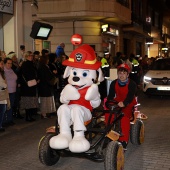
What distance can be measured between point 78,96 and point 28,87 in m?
4.01

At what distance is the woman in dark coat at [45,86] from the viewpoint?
9258 millimetres

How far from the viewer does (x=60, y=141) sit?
477 cm

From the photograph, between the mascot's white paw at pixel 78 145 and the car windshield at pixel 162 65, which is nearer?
the mascot's white paw at pixel 78 145

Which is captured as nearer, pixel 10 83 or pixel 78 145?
pixel 78 145

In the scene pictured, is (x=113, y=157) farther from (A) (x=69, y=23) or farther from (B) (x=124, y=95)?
(A) (x=69, y=23)

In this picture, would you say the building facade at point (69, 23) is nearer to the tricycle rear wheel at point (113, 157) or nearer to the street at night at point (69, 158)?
the street at night at point (69, 158)

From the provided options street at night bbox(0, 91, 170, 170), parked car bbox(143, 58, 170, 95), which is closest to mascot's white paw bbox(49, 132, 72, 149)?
street at night bbox(0, 91, 170, 170)

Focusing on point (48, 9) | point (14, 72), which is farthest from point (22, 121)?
point (48, 9)

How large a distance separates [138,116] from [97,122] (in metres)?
1.10

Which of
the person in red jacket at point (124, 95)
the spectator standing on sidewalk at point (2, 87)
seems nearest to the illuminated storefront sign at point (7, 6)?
the spectator standing on sidewalk at point (2, 87)

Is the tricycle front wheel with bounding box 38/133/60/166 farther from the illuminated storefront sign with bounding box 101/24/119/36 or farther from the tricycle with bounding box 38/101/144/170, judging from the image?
the illuminated storefront sign with bounding box 101/24/119/36

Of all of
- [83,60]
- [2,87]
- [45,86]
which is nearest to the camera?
[83,60]

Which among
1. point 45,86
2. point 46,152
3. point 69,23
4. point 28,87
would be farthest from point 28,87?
point 69,23

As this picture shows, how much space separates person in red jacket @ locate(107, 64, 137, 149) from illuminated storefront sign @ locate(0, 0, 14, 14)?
22.9 feet
